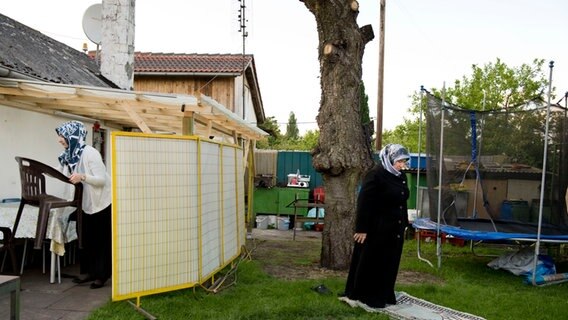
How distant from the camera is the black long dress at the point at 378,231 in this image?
16.1ft

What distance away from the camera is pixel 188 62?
16.9 meters

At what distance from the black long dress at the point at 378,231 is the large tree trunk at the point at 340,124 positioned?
173 centimetres

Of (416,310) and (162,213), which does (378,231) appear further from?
(162,213)

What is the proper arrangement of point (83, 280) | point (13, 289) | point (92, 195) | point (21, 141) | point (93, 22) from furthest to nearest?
point (93, 22) < point (21, 141) < point (83, 280) < point (92, 195) < point (13, 289)

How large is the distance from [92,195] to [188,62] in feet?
40.2

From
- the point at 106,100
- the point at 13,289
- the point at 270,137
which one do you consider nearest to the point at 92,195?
the point at 106,100

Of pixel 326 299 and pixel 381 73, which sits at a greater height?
pixel 381 73

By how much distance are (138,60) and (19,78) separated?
39.2 ft

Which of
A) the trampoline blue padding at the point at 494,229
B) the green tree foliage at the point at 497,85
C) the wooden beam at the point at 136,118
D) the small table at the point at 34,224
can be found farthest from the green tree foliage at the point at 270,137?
the small table at the point at 34,224

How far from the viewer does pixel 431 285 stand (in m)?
6.09

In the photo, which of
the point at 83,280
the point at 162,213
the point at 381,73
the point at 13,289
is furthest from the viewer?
the point at 381,73

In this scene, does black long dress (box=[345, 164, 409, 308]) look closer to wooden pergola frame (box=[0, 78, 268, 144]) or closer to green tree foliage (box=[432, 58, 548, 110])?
wooden pergola frame (box=[0, 78, 268, 144])

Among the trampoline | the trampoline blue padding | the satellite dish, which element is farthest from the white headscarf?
the satellite dish

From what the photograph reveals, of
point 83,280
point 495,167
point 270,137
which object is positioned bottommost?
point 83,280
